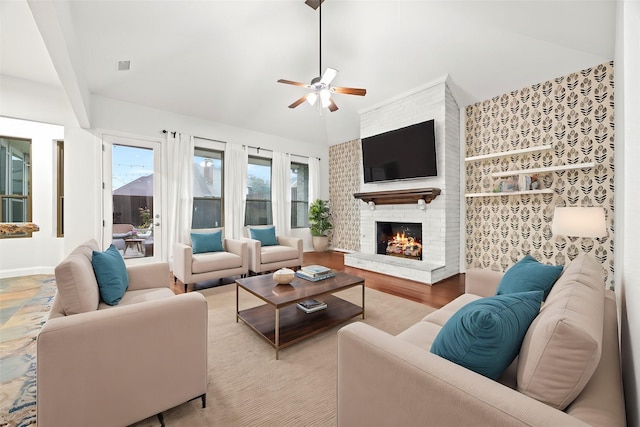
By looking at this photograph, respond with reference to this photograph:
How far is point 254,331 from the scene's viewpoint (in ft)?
8.02

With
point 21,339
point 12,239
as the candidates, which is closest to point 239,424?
point 21,339

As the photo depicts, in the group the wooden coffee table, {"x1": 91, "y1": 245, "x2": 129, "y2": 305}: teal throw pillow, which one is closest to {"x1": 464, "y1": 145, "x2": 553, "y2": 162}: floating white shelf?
the wooden coffee table

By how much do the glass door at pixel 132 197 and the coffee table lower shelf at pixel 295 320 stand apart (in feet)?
9.98

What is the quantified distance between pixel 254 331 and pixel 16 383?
5.11 feet

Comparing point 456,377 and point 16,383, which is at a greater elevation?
point 456,377

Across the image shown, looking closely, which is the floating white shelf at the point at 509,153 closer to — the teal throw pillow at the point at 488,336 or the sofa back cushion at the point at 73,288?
the teal throw pillow at the point at 488,336

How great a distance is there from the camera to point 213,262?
3.79 meters

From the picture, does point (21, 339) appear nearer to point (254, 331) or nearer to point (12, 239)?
point (254, 331)

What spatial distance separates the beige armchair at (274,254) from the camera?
14.0ft

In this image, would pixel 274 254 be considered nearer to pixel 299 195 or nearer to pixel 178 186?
pixel 178 186

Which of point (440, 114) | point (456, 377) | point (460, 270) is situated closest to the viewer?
point (456, 377)

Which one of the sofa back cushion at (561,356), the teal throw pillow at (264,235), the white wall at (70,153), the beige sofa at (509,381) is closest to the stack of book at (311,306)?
the beige sofa at (509,381)

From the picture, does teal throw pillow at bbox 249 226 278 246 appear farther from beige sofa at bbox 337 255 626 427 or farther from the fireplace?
beige sofa at bbox 337 255 626 427

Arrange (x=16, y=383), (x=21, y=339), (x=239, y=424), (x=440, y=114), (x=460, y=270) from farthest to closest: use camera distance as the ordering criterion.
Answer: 1. (x=460, y=270)
2. (x=440, y=114)
3. (x=21, y=339)
4. (x=16, y=383)
5. (x=239, y=424)
